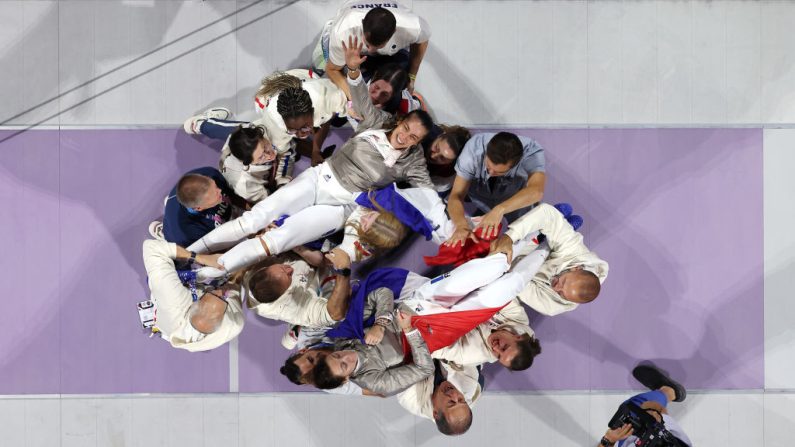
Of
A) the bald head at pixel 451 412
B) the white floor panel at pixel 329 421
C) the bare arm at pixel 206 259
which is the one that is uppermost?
the bare arm at pixel 206 259

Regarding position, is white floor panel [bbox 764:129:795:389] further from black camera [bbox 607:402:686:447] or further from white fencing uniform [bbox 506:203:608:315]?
white fencing uniform [bbox 506:203:608:315]

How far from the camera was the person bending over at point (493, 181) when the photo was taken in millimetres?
3857

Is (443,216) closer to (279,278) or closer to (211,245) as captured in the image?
(279,278)

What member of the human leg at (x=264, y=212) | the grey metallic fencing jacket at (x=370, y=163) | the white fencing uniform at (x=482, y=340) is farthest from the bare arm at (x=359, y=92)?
the white fencing uniform at (x=482, y=340)

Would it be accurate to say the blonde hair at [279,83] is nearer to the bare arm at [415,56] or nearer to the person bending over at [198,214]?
the person bending over at [198,214]

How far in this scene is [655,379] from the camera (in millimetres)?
4559

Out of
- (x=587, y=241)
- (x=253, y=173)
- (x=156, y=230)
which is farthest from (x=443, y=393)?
(x=156, y=230)

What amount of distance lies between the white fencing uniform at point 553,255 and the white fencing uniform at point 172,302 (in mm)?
2129

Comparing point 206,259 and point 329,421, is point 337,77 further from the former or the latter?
point 329,421

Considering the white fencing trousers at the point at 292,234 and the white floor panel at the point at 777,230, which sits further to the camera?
the white floor panel at the point at 777,230

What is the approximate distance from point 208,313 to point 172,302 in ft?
0.98

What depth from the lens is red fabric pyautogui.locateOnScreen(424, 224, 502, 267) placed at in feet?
12.9

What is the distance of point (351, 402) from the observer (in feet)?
15.2

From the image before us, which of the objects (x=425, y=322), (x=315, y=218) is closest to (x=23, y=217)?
(x=315, y=218)
